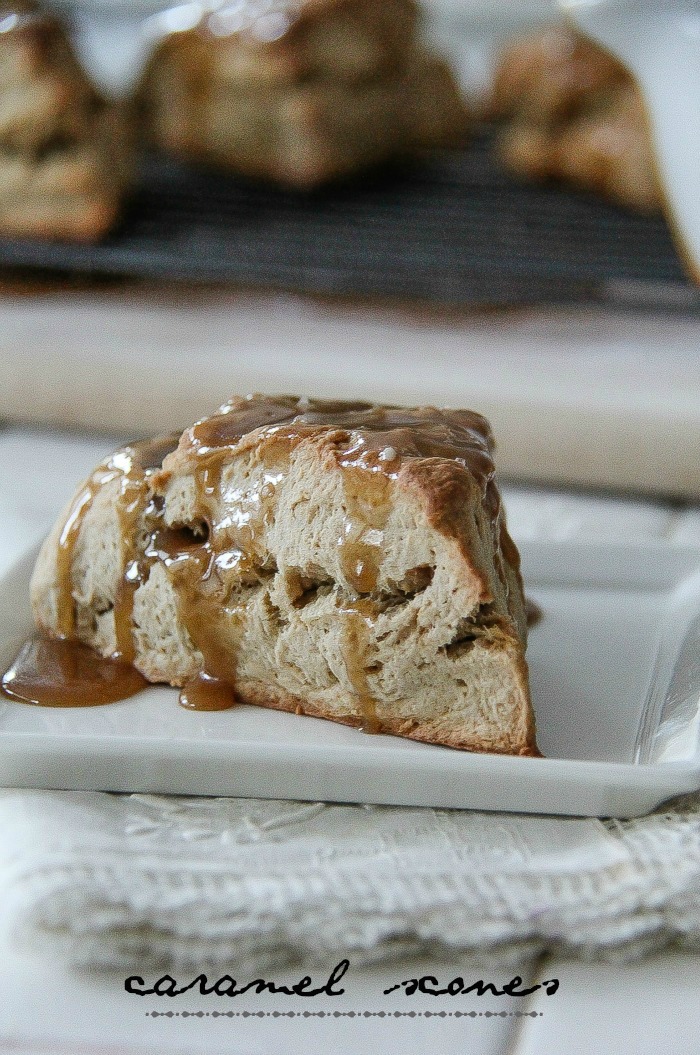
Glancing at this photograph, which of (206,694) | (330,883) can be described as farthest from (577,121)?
(330,883)

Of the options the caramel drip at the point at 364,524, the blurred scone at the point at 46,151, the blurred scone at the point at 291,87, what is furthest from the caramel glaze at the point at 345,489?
the blurred scone at the point at 291,87

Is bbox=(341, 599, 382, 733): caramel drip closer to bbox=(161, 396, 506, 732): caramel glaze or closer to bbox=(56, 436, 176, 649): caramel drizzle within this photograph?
bbox=(161, 396, 506, 732): caramel glaze

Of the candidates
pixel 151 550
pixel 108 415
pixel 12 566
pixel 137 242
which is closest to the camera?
pixel 151 550

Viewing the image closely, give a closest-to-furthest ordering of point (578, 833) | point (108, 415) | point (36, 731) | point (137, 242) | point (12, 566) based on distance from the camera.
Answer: point (578, 833) < point (36, 731) < point (12, 566) < point (108, 415) < point (137, 242)

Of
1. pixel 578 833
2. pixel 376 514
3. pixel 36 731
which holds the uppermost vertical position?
pixel 376 514

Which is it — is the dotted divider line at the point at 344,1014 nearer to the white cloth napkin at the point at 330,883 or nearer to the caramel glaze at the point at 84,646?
the white cloth napkin at the point at 330,883

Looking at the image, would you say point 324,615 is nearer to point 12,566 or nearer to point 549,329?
point 12,566

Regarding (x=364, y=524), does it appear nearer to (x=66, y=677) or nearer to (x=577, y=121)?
(x=66, y=677)

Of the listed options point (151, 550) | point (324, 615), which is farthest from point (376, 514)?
point (151, 550)
